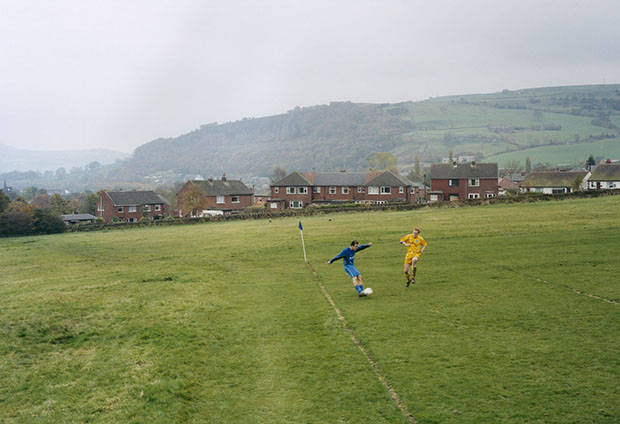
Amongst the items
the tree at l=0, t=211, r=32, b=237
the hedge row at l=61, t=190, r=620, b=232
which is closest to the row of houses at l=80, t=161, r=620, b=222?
the hedge row at l=61, t=190, r=620, b=232

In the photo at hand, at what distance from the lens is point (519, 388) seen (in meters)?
12.0

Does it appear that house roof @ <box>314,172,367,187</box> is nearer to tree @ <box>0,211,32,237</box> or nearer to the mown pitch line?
tree @ <box>0,211,32,237</box>

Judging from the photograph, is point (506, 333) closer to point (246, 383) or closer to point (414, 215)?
point (246, 383)

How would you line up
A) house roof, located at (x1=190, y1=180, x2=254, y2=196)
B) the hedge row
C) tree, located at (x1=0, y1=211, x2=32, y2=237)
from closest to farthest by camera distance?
the hedge row → tree, located at (x1=0, y1=211, x2=32, y2=237) → house roof, located at (x1=190, y1=180, x2=254, y2=196)

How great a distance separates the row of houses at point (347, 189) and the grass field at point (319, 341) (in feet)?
213

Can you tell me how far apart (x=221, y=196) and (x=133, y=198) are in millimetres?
23393

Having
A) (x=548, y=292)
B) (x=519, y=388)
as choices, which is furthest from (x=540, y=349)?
(x=548, y=292)

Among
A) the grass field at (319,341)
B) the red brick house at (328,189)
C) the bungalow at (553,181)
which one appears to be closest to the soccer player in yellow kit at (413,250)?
the grass field at (319,341)

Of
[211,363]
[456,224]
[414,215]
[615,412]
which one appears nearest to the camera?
[615,412]

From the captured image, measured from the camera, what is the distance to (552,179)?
12288 centimetres

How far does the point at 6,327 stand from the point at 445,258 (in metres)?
23.9

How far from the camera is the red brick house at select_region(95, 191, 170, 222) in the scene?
120 metres

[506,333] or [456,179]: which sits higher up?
[456,179]

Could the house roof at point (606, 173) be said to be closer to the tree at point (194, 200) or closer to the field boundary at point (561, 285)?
the tree at point (194, 200)
